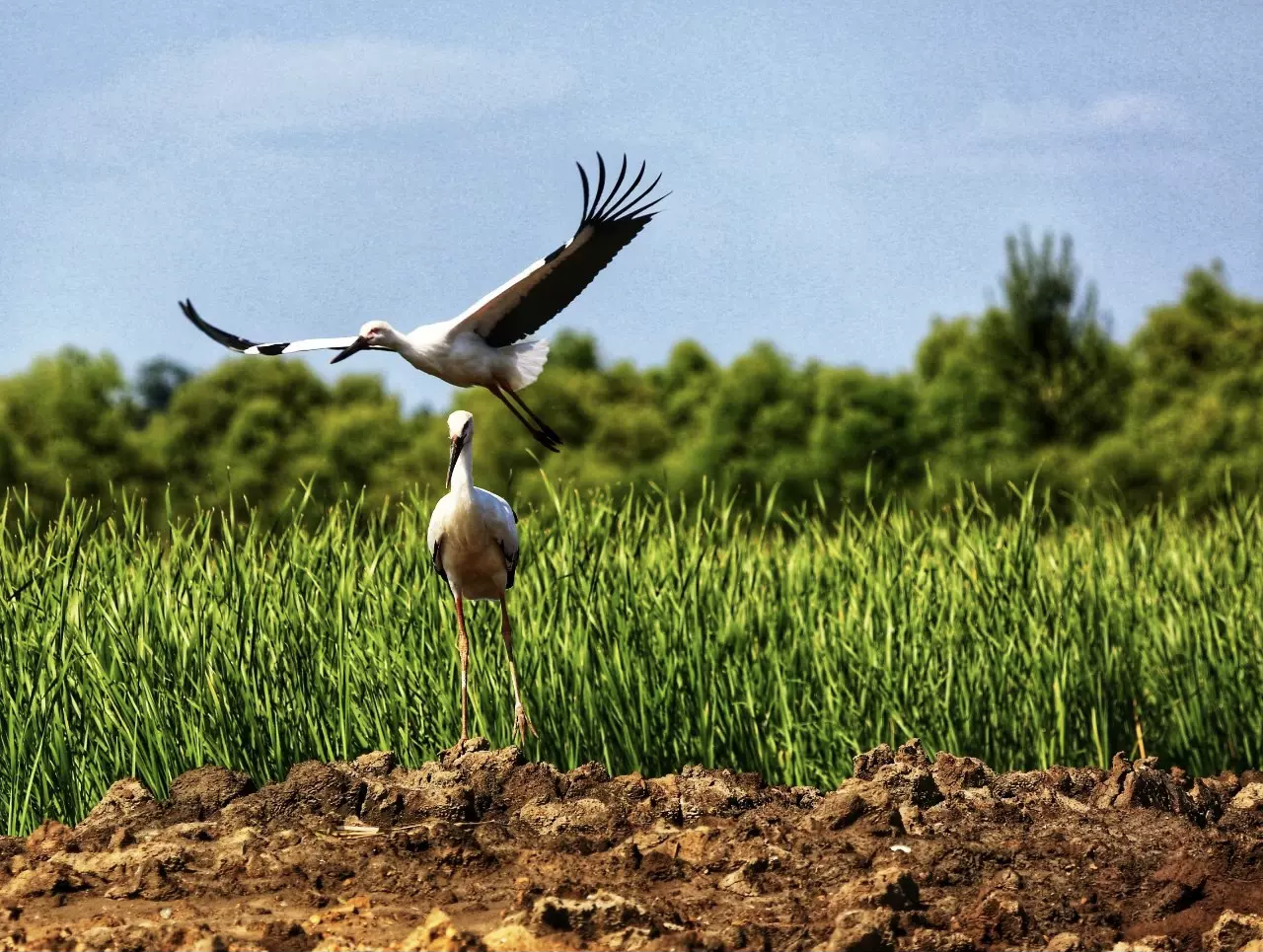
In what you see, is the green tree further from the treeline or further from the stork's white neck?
the stork's white neck

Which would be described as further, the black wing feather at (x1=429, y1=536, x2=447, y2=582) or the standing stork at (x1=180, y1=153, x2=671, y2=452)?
the black wing feather at (x1=429, y1=536, x2=447, y2=582)

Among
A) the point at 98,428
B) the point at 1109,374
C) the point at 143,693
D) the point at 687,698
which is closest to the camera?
the point at 143,693

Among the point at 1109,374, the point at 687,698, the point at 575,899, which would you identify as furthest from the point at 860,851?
the point at 1109,374

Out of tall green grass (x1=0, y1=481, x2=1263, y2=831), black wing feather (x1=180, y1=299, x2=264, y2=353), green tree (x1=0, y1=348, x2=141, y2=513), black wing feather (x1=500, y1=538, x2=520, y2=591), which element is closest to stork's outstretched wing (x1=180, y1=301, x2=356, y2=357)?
black wing feather (x1=180, y1=299, x2=264, y2=353)

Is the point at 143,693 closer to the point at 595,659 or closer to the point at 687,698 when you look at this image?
the point at 595,659

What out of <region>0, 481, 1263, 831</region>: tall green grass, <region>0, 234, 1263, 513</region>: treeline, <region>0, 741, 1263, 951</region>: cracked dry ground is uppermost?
<region>0, 234, 1263, 513</region>: treeline

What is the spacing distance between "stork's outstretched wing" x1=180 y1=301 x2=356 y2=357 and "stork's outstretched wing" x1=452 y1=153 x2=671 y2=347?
29cm

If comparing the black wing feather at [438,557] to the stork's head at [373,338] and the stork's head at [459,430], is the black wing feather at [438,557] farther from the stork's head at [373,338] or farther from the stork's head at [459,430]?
the stork's head at [373,338]

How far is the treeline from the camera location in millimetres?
19922

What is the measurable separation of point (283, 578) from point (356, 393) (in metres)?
17.2

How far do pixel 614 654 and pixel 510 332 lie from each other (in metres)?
2.81

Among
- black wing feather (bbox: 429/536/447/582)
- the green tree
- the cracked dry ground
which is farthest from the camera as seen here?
the green tree

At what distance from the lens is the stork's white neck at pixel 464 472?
4.17 meters

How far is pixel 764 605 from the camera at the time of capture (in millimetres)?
6945
